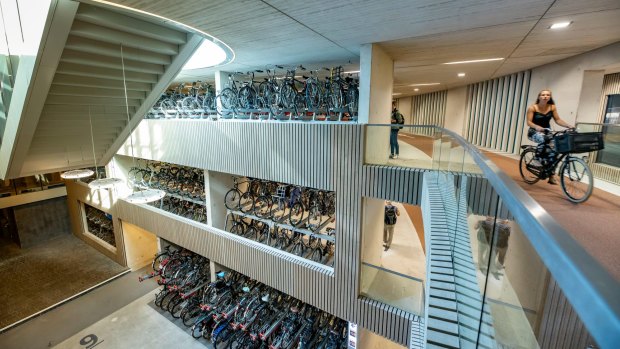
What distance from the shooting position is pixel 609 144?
3584 mm

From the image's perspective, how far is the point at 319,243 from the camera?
290 inches

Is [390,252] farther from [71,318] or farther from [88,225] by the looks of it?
[88,225]

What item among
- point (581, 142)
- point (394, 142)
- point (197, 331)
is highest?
point (581, 142)

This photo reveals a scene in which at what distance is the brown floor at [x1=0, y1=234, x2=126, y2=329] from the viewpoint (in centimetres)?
902

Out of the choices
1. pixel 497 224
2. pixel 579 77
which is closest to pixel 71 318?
pixel 497 224

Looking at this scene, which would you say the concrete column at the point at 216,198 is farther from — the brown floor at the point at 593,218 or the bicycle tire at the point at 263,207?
the brown floor at the point at 593,218

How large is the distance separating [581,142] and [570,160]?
0.26m

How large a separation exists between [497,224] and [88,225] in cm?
1724

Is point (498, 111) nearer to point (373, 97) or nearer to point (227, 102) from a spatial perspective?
point (373, 97)

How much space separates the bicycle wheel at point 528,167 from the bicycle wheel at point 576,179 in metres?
0.57

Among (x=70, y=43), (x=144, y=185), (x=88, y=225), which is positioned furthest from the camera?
(x=88, y=225)

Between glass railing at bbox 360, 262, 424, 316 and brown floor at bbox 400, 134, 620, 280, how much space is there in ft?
9.51

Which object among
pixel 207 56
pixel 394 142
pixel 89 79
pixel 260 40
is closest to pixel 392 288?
pixel 394 142

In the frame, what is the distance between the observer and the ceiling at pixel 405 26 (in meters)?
3.33
